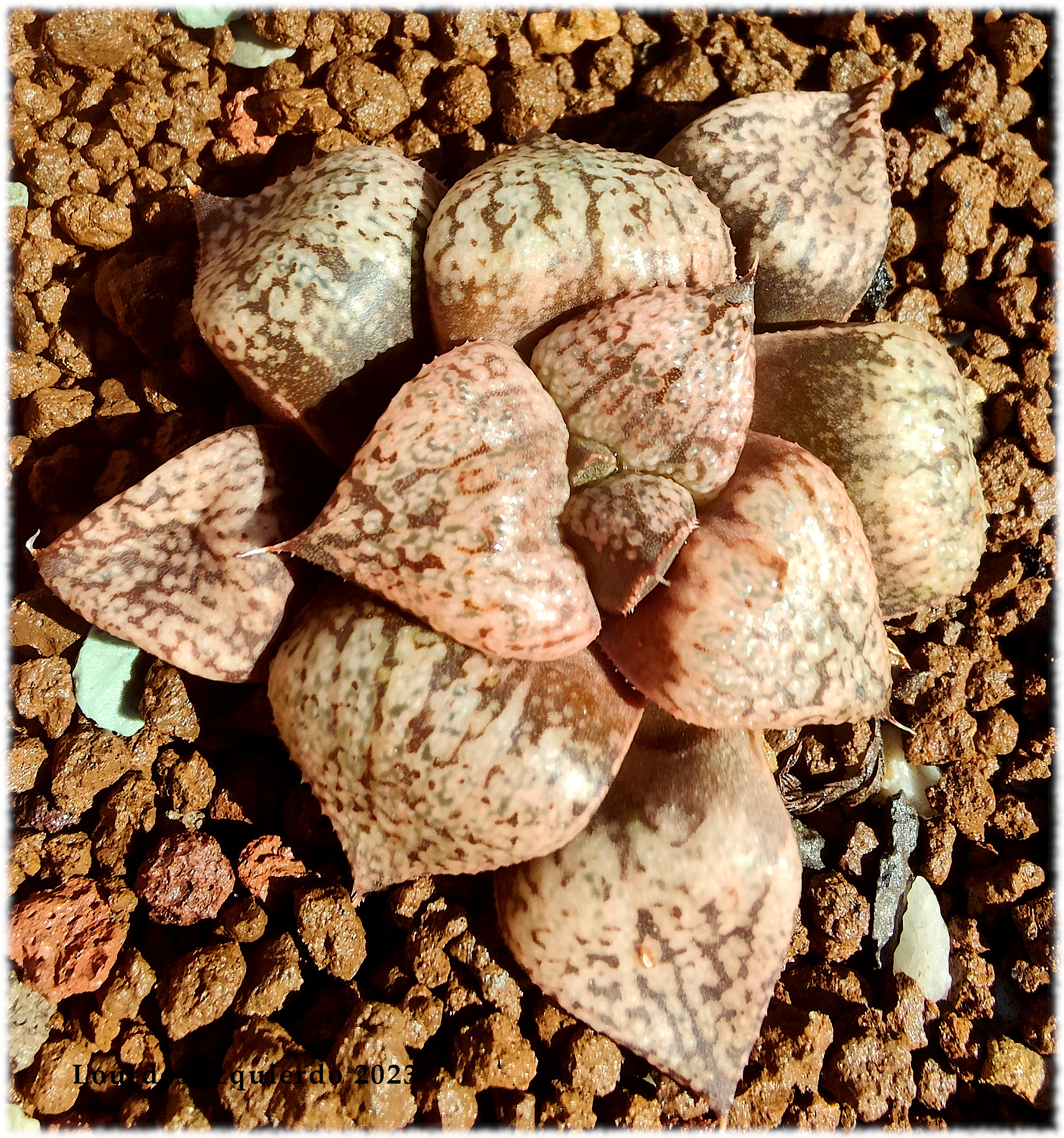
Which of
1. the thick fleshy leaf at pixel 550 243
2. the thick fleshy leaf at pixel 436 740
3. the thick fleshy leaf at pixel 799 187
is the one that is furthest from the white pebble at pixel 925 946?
the thick fleshy leaf at pixel 550 243

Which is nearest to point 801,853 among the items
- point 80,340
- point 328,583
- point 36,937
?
point 328,583

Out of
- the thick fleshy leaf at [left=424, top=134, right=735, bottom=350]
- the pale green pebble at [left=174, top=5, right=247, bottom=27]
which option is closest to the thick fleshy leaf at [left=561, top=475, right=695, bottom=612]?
the thick fleshy leaf at [left=424, top=134, right=735, bottom=350]

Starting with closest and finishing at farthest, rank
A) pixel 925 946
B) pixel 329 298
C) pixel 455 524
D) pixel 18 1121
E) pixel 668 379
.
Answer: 1. pixel 455 524
2. pixel 668 379
3. pixel 329 298
4. pixel 18 1121
5. pixel 925 946

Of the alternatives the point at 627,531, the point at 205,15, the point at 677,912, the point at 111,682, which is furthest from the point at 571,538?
the point at 205,15

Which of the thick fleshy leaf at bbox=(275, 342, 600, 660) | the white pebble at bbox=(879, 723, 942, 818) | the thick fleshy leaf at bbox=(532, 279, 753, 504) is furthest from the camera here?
the white pebble at bbox=(879, 723, 942, 818)

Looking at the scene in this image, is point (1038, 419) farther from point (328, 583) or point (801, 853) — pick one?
point (328, 583)

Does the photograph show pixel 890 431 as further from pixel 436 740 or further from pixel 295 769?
pixel 295 769

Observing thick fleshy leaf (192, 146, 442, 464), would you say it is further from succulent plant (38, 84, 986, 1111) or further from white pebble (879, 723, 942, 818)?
white pebble (879, 723, 942, 818)
